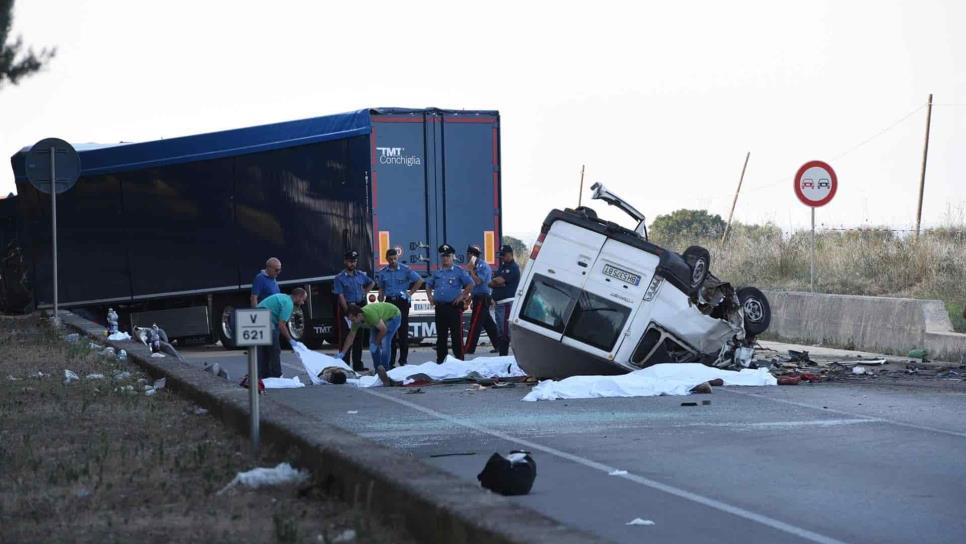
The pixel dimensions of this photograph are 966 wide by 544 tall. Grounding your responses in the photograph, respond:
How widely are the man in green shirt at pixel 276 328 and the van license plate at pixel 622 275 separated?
3.65m

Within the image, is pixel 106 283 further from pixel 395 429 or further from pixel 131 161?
pixel 395 429

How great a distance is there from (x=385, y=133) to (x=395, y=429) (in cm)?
1202

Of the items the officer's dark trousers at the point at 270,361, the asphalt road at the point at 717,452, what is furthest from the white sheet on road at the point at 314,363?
Answer: the asphalt road at the point at 717,452

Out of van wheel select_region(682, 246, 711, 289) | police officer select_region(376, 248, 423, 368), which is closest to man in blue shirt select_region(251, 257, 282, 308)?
police officer select_region(376, 248, 423, 368)

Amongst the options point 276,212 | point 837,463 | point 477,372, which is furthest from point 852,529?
point 276,212

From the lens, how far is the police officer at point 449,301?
2222 cm

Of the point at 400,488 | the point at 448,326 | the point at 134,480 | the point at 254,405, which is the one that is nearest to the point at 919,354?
the point at 448,326

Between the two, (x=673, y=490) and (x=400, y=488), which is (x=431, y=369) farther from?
(x=400, y=488)

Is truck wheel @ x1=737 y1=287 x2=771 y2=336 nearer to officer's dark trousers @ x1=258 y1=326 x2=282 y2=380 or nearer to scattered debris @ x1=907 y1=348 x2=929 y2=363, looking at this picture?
scattered debris @ x1=907 y1=348 x2=929 y2=363

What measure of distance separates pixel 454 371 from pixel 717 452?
313 inches

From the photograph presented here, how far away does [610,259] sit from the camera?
61.0ft

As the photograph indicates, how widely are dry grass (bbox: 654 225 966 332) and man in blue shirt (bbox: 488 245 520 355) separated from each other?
21.2ft

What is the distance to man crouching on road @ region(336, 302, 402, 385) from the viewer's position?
2102 centimetres

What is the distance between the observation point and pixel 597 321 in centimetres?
1861
